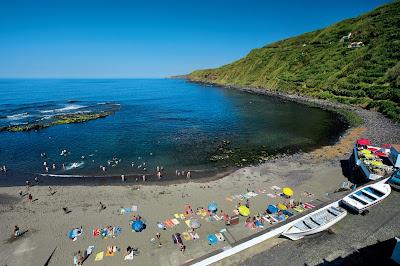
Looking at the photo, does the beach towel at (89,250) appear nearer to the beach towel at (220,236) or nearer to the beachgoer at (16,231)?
the beachgoer at (16,231)

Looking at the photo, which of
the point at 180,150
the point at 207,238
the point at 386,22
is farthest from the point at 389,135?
the point at 386,22

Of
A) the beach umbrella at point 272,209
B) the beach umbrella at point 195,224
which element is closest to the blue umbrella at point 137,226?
the beach umbrella at point 195,224

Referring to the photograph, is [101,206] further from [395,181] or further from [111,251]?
[395,181]

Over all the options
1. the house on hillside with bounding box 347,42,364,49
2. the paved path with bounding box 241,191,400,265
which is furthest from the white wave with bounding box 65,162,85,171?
the house on hillside with bounding box 347,42,364,49

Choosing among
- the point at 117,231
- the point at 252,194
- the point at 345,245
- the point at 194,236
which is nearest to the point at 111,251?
the point at 117,231

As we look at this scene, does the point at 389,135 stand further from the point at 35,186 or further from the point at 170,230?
the point at 35,186

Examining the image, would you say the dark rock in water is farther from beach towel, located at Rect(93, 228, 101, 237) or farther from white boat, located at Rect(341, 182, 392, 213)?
white boat, located at Rect(341, 182, 392, 213)
